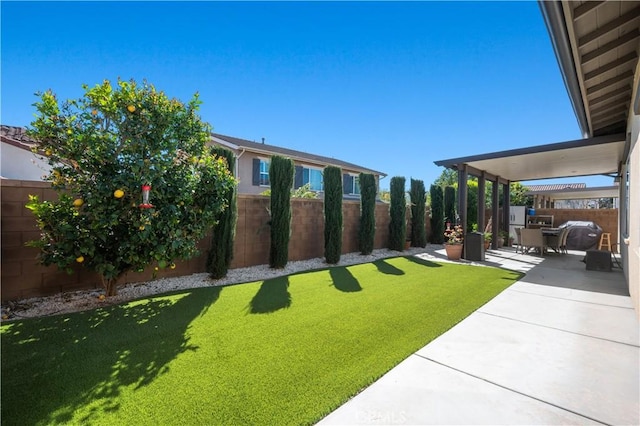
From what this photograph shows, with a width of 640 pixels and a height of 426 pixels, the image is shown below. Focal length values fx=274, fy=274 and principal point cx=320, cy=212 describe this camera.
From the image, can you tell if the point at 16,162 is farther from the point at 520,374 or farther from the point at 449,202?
the point at 449,202

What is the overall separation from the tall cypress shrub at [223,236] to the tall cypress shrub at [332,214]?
2959mm

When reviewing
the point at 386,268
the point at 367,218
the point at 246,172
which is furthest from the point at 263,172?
the point at 386,268

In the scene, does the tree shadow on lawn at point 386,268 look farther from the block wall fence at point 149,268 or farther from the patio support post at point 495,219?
the patio support post at point 495,219

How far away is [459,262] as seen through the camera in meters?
8.49

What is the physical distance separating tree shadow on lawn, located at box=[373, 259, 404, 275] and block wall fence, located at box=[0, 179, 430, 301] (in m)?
1.67

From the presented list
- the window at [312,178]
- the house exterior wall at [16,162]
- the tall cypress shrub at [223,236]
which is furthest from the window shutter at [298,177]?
the house exterior wall at [16,162]

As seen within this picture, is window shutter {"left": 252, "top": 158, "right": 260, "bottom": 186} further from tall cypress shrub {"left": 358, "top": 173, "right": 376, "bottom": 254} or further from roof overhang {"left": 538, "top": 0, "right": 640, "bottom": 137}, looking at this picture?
roof overhang {"left": 538, "top": 0, "right": 640, "bottom": 137}

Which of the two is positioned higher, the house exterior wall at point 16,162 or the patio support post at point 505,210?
Result: the house exterior wall at point 16,162

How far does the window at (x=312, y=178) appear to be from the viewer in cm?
1461

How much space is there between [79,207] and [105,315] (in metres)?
1.61

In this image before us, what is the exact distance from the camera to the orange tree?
385 cm

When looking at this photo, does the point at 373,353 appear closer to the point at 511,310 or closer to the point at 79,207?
the point at 511,310

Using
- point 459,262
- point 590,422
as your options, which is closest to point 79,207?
point 590,422

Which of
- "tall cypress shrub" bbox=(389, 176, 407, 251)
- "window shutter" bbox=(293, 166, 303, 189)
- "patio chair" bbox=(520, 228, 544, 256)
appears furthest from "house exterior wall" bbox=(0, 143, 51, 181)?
"patio chair" bbox=(520, 228, 544, 256)
